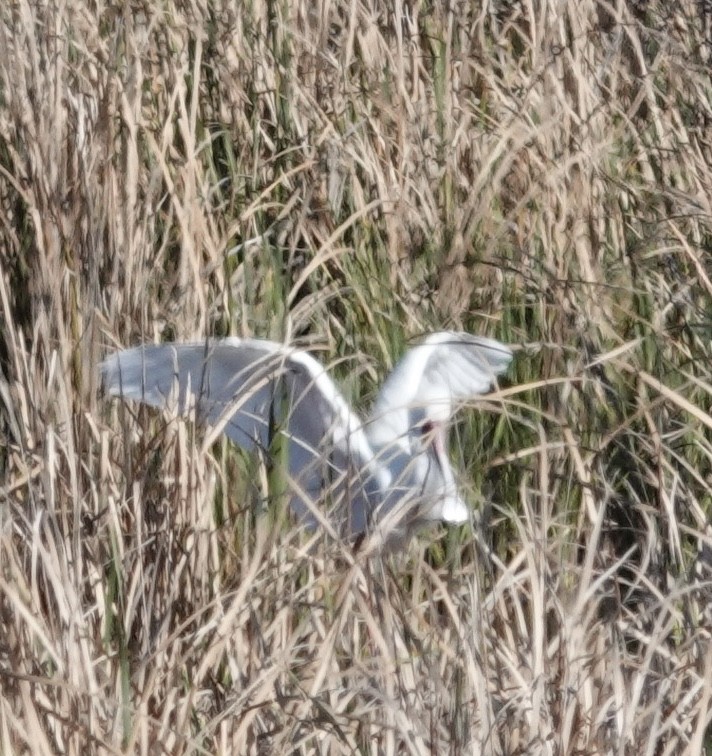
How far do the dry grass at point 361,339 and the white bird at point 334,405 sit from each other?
2.2 inches

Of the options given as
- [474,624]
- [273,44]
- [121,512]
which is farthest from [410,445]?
[273,44]

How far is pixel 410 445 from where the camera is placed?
238 cm

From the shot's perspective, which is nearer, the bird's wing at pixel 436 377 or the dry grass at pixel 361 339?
the dry grass at pixel 361 339

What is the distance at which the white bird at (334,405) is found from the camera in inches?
84.1

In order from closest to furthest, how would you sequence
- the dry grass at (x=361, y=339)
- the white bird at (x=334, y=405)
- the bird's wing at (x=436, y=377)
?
the dry grass at (x=361, y=339) → the white bird at (x=334, y=405) → the bird's wing at (x=436, y=377)

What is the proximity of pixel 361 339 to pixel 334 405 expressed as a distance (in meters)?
0.36

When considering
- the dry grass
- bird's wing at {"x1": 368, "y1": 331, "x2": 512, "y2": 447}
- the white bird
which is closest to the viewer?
the dry grass

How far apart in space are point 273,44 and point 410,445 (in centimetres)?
106

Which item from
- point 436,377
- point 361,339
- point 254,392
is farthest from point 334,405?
point 361,339

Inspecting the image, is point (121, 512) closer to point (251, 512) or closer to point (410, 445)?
point (251, 512)

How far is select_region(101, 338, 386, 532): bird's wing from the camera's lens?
84.8 inches

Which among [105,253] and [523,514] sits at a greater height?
[105,253]

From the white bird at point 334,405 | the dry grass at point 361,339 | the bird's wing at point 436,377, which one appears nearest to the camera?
the dry grass at point 361,339

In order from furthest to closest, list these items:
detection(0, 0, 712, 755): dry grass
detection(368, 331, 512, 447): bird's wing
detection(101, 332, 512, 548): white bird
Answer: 1. detection(368, 331, 512, 447): bird's wing
2. detection(101, 332, 512, 548): white bird
3. detection(0, 0, 712, 755): dry grass
